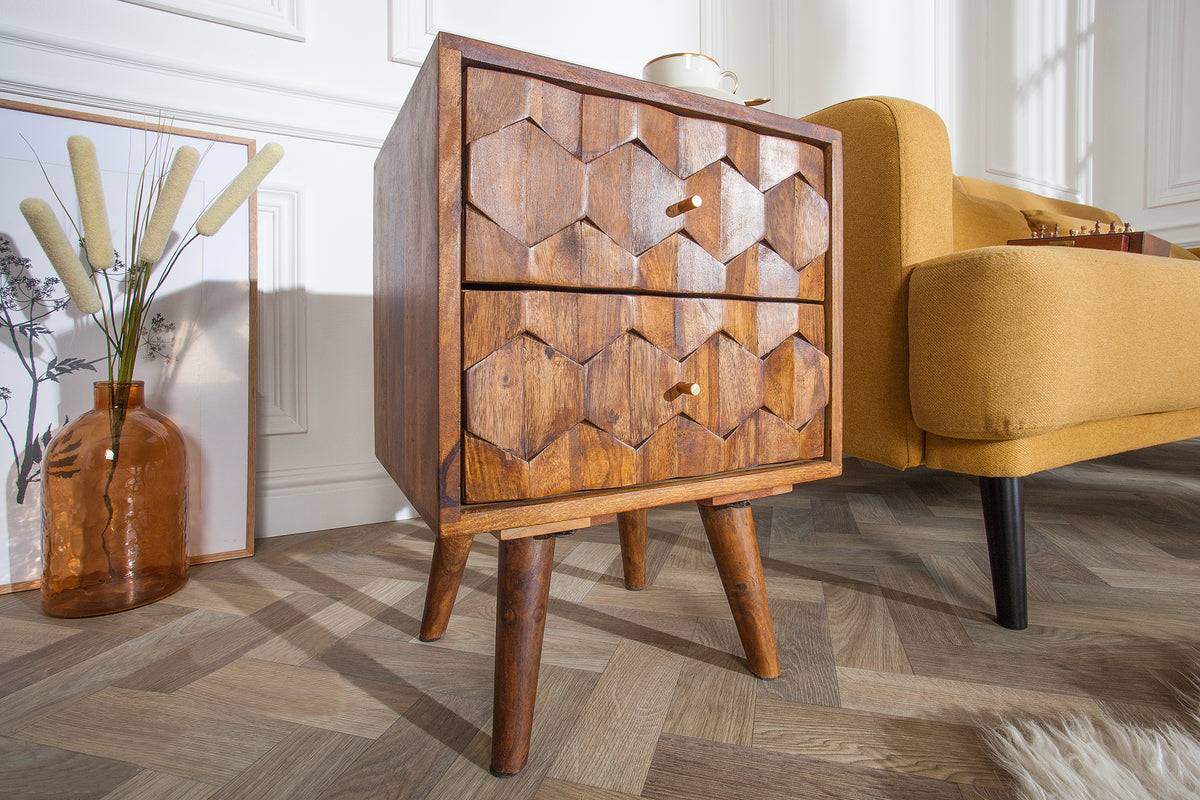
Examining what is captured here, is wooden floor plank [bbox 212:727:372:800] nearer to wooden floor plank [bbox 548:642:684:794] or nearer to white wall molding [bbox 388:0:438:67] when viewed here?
wooden floor plank [bbox 548:642:684:794]

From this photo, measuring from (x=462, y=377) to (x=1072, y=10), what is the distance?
10.6 feet

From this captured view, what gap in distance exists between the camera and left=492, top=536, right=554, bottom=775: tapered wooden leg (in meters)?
0.44

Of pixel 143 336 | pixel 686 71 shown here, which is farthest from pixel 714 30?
pixel 143 336

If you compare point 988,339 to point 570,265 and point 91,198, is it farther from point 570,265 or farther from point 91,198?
point 91,198

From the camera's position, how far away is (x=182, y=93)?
3.00 feet

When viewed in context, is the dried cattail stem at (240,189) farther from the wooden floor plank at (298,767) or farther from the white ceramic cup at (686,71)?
the wooden floor plank at (298,767)

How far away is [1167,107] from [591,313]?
10.4ft

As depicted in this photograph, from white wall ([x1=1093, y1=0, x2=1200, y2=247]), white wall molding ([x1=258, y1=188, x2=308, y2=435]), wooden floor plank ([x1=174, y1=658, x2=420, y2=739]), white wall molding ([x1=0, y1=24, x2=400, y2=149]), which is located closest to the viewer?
wooden floor plank ([x1=174, y1=658, x2=420, y2=739])

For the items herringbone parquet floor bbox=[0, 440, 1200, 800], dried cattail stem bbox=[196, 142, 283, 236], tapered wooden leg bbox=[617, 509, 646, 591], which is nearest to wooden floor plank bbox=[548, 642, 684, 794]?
herringbone parquet floor bbox=[0, 440, 1200, 800]

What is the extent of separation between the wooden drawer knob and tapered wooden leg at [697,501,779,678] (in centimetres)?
26

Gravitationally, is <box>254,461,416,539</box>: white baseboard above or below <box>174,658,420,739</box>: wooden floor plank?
above

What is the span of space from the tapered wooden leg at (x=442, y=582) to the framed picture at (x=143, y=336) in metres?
0.46

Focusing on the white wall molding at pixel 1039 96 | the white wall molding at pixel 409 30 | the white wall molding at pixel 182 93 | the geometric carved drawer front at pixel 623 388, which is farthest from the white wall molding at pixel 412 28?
the white wall molding at pixel 1039 96

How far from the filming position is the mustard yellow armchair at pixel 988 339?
24.3 inches
